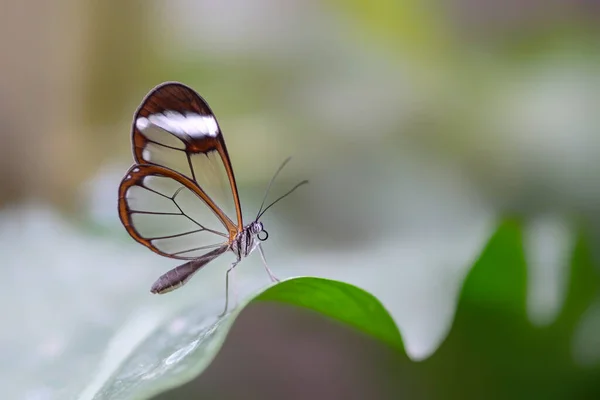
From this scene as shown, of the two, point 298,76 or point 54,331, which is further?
point 298,76

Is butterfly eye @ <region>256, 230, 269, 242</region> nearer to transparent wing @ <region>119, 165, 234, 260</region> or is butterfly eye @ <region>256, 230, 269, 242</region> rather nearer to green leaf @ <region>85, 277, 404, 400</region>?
transparent wing @ <region>119, 165, 234, 260</region>

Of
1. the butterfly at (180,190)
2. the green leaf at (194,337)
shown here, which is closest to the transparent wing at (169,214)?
the butterfly at (180,190)

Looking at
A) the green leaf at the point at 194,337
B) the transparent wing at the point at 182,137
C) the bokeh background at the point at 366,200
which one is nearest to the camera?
the green leaf at the point at 194,337

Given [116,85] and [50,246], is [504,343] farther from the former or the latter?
[116,85]

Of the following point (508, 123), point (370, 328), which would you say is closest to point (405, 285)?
point (370, 328)

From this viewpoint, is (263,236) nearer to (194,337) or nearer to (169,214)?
(169,214)

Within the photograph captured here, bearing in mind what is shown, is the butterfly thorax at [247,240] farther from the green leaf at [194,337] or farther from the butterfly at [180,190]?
the green leaf at [194,337]

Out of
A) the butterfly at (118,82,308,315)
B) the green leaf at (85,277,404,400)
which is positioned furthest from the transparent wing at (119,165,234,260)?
the green leaf at (85,277,404,400)
